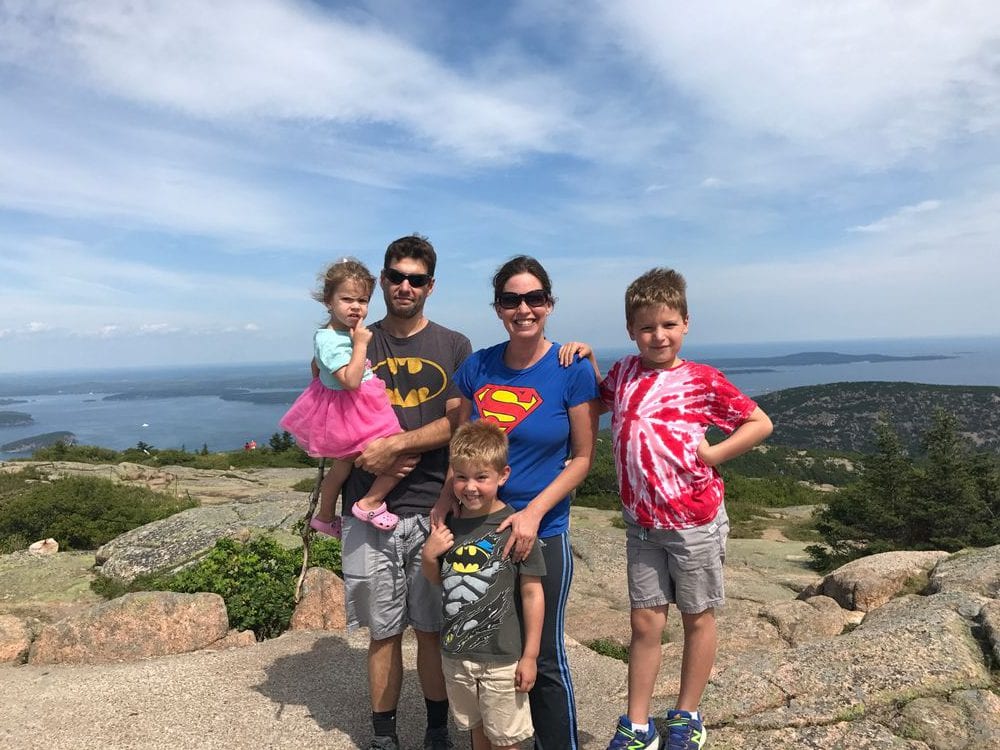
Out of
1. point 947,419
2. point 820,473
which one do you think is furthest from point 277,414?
point 947,419

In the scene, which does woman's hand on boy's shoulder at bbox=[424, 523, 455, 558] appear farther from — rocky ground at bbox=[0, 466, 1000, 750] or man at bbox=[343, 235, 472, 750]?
rocky ground at bbox=[0, 466, 1000, 750]

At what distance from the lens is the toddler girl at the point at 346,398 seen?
10.9 ft

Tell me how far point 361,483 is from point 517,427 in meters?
1.10

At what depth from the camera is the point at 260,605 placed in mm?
6266

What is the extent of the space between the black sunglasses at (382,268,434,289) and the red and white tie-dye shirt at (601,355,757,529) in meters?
1.32

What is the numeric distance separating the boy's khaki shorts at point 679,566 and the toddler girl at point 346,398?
137 cm

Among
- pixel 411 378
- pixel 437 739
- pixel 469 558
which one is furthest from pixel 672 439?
pixel 437 739

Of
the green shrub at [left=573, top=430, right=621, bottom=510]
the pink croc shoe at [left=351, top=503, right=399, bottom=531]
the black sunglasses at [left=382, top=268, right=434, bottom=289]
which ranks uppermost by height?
the black sunglasses at [left=382, top=268, right=434, bottom=289]

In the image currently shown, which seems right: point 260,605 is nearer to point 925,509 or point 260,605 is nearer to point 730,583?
point 730,583

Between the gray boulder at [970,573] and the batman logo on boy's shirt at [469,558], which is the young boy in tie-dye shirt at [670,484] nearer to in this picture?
the batman logo on boy's shirt at [469,558]

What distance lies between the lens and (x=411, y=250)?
3404 mm

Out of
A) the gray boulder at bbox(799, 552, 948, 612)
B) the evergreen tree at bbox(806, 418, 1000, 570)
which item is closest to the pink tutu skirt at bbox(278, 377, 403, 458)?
the gray boulder at bbox(799, 552, 948, 612)

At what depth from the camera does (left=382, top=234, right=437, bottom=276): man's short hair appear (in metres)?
3.40

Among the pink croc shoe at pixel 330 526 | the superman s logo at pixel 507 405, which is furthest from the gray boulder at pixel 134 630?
the superman s logo at pixel 507 405
